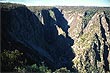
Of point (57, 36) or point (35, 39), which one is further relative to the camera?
point (57, 36)

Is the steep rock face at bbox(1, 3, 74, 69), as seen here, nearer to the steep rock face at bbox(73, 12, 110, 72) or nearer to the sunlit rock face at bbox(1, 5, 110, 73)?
the sunlit rock face at bbox(1, 5, 110, 73)

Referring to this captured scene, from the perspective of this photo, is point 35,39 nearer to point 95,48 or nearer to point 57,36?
point 57,36

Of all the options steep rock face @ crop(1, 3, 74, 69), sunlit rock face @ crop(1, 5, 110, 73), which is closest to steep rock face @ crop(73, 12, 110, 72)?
sunlit rock face @ crop(1, 5, 110, 73)

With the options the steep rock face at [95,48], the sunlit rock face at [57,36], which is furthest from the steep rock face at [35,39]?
the steep rock face at [95,48]

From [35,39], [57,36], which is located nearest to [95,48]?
[57,36]

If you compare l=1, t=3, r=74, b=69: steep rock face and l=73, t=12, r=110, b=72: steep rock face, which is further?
l=73, t=12, r=110, b=72: steep rock face

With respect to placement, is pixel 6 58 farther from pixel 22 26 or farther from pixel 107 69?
pixel 107 69

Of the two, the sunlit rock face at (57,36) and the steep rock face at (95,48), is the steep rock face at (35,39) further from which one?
the steep rock face at (95,48)

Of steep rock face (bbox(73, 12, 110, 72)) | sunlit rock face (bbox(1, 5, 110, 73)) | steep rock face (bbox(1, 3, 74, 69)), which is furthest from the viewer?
steep rock face (bbox(73, 12, 110, 72))
